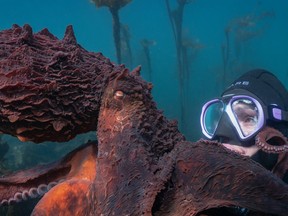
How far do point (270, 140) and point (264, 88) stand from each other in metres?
1.34

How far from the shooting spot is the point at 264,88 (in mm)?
4105

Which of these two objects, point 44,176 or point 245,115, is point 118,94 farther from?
point 245,115

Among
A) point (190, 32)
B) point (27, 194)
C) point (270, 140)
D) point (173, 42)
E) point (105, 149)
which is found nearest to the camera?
point (105, 149)

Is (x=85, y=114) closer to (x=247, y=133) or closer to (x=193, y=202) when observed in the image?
(x=193, y=202)

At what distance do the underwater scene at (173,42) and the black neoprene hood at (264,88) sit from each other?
44.4 inches

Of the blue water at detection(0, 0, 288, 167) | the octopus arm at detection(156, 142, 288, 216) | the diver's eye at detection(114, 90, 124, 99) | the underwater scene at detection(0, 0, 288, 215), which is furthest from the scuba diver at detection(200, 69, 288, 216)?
the blue water at detection(0, 0, 288, 167)

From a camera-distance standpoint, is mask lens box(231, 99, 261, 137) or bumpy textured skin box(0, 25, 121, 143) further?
mask lens box(231, 99, 261, 137)

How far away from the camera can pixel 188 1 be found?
17.4 metres

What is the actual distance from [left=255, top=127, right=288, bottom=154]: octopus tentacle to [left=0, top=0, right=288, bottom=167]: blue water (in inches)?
570

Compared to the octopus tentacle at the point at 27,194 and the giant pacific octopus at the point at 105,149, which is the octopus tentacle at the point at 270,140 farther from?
the octopus tentacle at the point at 27,194

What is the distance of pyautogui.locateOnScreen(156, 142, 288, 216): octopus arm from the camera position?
1443mm

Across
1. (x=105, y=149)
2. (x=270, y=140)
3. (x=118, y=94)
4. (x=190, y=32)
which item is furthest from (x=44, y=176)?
(x=190, y=32)

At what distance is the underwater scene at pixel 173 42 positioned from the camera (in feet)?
48.8

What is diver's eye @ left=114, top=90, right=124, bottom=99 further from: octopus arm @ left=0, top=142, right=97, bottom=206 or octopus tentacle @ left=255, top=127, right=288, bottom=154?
octopus tentacle @ left=255, top=127, right=288, bottom=154
